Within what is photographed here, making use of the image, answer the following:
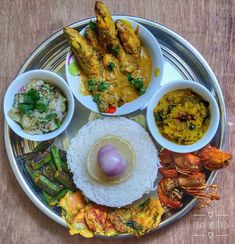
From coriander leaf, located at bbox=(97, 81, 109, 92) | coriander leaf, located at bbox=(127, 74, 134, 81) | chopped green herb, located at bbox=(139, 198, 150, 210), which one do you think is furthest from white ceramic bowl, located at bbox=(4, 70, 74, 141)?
chopped green herb, located at bbox=(139, 198, 150, 210)

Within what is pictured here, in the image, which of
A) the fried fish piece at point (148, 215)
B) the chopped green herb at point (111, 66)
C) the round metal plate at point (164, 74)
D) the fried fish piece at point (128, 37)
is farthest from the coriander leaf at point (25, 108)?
the fried fish piece at point (148, 215)

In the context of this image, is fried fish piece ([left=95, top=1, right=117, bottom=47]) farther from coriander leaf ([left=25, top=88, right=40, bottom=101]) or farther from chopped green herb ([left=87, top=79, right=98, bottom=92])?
coriander leaf ([left=25, top=88, right=40, bottom=101])

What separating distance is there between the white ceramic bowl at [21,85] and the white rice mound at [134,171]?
104 mm

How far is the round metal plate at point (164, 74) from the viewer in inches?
77.5

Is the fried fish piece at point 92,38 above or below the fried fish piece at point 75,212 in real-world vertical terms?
above

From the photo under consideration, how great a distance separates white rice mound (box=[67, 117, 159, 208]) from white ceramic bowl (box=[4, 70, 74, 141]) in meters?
0.10

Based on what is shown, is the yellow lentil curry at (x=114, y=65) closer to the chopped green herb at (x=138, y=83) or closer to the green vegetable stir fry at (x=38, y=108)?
the chopped green herb at (x=138, y=83)

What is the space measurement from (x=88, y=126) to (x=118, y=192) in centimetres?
31

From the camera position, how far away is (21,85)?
1948mm

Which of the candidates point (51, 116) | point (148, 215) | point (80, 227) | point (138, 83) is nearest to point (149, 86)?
point (138, 83)

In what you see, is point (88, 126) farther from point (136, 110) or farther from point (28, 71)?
point (28, 71)

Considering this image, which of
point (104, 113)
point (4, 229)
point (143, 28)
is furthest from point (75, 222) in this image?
point (143, 28)

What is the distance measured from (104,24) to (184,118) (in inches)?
19.5

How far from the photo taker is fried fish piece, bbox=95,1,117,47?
6.09ft
